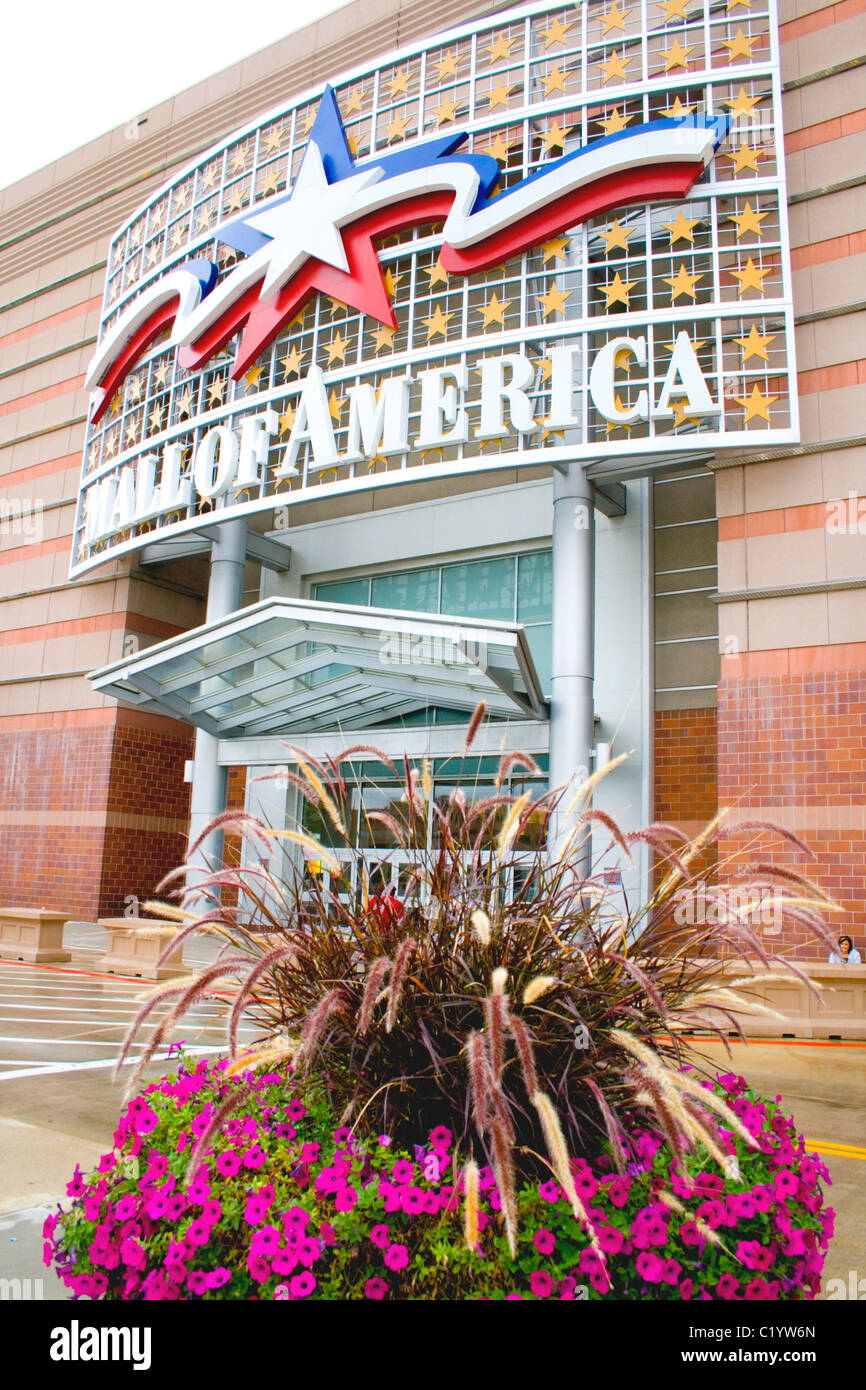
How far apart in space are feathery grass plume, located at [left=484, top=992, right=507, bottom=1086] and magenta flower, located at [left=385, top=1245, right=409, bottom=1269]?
0.58m

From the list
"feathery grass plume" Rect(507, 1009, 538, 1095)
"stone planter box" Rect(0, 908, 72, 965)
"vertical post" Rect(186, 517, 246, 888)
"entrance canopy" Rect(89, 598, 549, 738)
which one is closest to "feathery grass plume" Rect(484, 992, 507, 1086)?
"feathery grass plume" Rect(507, 1009, 538, 1095)

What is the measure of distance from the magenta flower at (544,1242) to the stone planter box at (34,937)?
597 inches

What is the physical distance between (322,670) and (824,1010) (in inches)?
367

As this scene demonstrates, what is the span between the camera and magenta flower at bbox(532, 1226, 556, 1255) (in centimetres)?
244

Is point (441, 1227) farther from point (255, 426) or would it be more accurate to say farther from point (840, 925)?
point (255, 426)

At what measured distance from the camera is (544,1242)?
2.45 meters

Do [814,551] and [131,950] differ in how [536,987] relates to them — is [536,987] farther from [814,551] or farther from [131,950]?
[131,950]

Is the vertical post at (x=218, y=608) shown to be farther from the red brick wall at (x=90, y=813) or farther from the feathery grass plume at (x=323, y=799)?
the feathery grass plume at (x=323, y=799)

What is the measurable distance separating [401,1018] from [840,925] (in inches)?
489

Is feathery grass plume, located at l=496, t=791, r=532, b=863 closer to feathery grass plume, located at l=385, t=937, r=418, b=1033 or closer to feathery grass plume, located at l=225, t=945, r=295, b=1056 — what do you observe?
feathery grass plume, located at l=385, t=937, r=418, b=1033

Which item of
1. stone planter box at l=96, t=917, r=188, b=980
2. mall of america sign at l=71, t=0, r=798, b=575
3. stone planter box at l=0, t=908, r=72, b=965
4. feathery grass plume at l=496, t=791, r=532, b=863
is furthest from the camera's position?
stone planter box at l=0, t=908, r=72, b=965

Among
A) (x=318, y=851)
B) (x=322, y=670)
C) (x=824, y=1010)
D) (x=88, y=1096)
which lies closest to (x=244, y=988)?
(x=318, y=851)

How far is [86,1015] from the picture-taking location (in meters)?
10.4

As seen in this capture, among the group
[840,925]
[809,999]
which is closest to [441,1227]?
[809,999]
